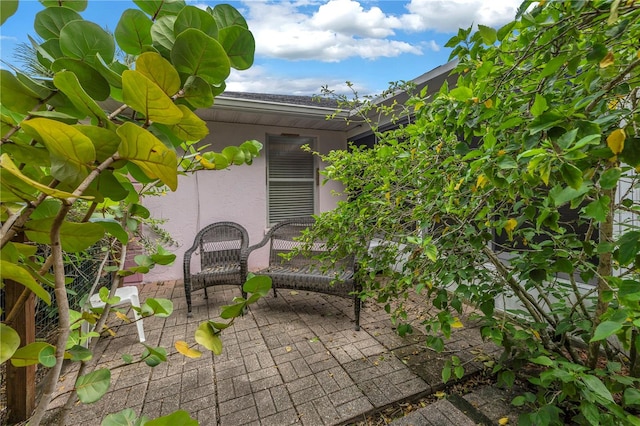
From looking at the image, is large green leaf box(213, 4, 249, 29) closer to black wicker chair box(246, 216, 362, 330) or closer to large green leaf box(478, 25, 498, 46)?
large green leaf box(478, 25, 498, 46)

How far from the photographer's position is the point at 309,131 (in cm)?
535

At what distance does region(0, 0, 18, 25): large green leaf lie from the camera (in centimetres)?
32

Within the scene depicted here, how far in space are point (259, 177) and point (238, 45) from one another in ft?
15.6

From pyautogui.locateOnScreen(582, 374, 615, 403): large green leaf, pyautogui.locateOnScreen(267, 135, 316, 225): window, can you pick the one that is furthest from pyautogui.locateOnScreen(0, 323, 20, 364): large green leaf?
pyautogui.locateOnScreen(267, 135, 316, 225): window

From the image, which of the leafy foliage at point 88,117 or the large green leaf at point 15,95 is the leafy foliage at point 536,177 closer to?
the leafy foliage at point 88,117

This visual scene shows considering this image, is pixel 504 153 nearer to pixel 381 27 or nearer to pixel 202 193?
pixel 381 27

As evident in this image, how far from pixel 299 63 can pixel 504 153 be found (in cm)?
276

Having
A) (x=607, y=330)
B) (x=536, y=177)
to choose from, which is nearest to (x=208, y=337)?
(x=536, y=177)

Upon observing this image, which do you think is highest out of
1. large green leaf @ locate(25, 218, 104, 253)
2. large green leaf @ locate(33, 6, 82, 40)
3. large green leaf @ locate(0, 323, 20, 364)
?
large green leaf @ locate(33, 6, 82, 40)

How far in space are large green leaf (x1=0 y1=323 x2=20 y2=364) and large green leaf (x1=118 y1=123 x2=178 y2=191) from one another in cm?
23

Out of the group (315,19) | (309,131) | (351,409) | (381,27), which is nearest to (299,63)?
(315,19)

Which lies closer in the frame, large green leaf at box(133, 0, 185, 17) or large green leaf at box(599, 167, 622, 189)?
large green leaf at box(133, 0, 185, 17)

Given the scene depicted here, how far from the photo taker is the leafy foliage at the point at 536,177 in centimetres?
77

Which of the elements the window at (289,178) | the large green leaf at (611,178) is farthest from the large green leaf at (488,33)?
the window at (289,178)
